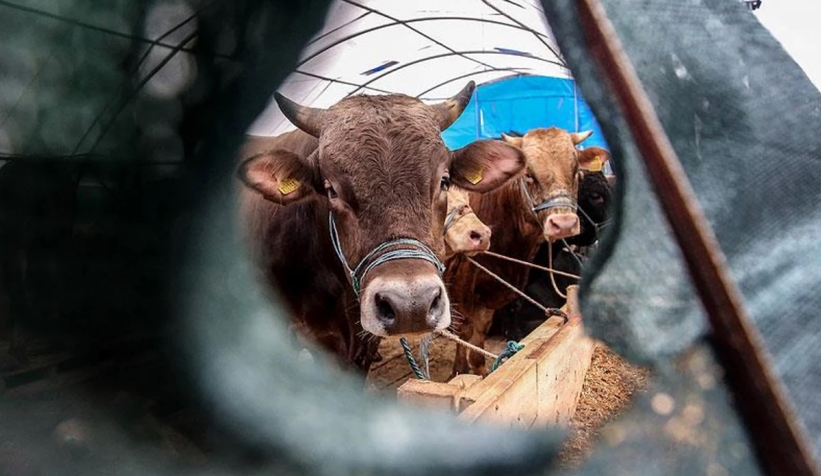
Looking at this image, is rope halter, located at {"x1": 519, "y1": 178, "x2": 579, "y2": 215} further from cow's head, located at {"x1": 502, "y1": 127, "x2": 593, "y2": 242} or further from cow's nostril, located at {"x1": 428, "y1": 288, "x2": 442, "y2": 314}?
A: cow's nostril, located at {"x1": 428, "y1": 288, "x2": 442, "y2": 314}

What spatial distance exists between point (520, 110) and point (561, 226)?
25 cm

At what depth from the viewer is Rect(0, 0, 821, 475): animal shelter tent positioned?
657 millimetres

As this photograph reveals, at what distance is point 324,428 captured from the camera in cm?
96

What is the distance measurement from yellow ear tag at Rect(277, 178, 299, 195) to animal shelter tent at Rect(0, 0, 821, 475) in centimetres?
13

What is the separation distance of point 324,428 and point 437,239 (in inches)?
16.8

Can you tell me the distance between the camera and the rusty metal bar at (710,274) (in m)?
0.61

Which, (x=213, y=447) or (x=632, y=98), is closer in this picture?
(x=632, y=98)

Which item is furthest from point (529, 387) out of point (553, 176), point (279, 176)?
point (279, 176)

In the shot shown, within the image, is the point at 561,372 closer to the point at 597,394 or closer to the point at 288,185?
the point at 597,394

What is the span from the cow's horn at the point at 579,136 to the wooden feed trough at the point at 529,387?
28 centimetres

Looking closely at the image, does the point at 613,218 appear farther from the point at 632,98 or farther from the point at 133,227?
the point at 133,227

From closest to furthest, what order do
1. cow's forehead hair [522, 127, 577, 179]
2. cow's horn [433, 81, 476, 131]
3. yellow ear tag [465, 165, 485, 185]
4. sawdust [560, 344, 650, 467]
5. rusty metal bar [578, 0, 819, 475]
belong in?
rusty metal bar [578, 0, 819, 475], sawdust [560, 344, 650, 467], cow's horn [433, 81, 476, 131], cow's forehead hair [522, 127, 577, 179], yellow ear tag [465, 165, 485, 185]

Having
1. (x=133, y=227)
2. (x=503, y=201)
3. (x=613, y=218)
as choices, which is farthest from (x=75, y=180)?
(x=503, y=201)

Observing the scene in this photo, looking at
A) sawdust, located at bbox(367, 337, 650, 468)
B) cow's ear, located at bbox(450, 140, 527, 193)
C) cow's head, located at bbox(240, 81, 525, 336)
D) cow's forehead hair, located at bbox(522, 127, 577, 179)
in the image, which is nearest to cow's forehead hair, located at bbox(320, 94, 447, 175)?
cow's head, located at bbox(240, 81, 525, 336)
